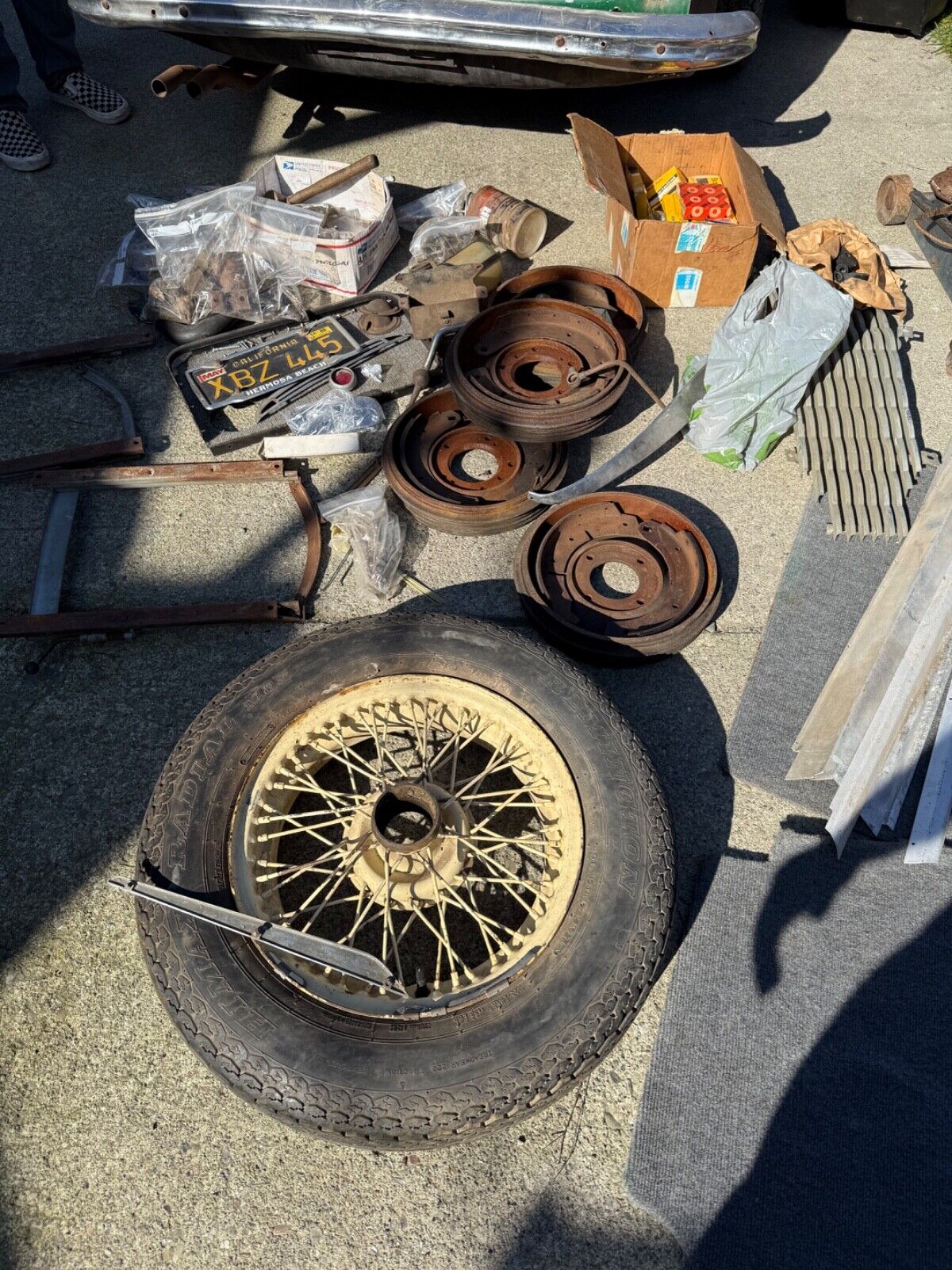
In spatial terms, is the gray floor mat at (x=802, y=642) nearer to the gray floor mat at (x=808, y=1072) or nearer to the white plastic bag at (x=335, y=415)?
the gray floor mat at (x=808, y=1072)

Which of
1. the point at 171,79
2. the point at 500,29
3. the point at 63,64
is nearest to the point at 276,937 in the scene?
the point at 500,29

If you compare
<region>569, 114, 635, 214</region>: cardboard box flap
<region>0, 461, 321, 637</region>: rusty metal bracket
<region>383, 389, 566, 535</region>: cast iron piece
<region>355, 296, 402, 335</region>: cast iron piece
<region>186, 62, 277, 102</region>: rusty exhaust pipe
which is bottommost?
<region>0, 461, 321, 637</region>: rusty metal bracket

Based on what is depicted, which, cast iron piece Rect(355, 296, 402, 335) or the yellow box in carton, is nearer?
cast iron piece Rect(355, 296, 402, 335)

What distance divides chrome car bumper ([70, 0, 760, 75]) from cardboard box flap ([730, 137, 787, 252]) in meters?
0.39

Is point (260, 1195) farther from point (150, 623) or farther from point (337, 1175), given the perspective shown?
point (150, 623)

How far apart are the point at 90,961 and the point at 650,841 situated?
4.62 feet

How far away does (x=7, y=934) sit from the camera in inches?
86.1

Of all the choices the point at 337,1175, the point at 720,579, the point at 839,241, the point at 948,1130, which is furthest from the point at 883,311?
the point at 337,1175

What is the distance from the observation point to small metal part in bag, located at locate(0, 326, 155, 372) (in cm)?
336

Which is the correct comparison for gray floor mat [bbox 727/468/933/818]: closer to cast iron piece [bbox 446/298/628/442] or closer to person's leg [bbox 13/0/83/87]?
cast iron piece [bbox 446/298/628/442]

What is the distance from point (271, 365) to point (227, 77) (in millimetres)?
1709

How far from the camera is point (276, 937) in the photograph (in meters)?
1.81

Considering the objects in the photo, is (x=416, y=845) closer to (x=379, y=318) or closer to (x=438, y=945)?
(x=438, y=945)

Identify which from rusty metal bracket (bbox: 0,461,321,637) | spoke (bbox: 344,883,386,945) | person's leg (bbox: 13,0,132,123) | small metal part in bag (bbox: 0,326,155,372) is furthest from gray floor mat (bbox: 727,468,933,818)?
person's leg (bbox: 13,0,132,123)
